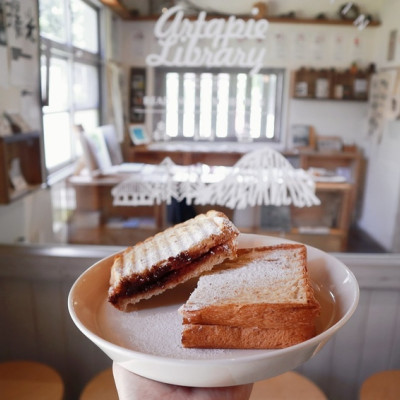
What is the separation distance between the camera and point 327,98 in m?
1.91

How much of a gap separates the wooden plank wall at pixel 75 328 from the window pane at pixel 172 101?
1.94 ft

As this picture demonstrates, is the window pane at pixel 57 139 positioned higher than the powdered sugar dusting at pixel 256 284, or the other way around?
the window pane at pixel 57 139

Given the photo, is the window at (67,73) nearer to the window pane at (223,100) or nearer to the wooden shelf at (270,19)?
the wooden shelf at (270,19)

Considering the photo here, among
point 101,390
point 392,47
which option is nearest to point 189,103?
point 392,47

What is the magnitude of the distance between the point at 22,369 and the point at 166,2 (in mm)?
1567

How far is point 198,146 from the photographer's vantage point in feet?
6.03

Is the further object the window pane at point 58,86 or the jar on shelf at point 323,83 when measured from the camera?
the window pane at point 58,86

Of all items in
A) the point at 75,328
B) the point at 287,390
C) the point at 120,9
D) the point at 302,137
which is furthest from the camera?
the point at 302,137

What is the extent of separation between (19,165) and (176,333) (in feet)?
4.96

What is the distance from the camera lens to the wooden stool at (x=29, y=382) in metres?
1.46

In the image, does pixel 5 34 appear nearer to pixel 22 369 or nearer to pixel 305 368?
pixel 22 369

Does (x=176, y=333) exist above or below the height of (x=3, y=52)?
below

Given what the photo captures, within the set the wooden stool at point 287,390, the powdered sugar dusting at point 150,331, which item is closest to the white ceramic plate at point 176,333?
the powdered sugar dusting at point 150,331

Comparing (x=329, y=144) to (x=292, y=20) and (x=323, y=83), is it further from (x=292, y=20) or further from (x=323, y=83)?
(x=292, y=20)
